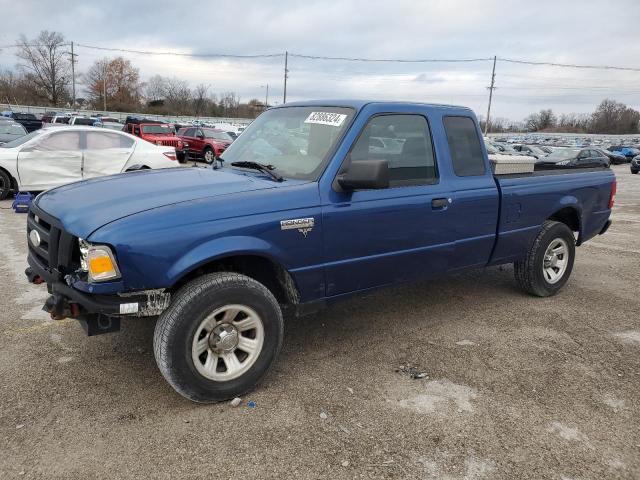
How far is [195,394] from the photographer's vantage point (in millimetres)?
3035

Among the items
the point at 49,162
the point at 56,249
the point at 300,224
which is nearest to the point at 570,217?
the point at 300,224

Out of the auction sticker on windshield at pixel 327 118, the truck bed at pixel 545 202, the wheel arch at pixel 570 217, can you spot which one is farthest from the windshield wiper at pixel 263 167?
the wheel arch at pixel 570 217

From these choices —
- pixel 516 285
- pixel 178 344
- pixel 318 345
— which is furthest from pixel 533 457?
pixel 516 285

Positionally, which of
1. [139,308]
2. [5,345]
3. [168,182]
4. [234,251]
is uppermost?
[168,182]

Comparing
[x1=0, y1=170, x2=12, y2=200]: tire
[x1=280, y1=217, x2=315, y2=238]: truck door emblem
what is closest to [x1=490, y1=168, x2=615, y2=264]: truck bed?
[x1=280, y1=217, x2=315, y2=238]: truck door emblem

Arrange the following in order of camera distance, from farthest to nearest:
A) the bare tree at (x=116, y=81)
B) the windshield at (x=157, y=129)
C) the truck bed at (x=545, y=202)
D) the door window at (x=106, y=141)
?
1. the bare tree at (x=116, y=81)
2. the windshield at (x=157, y=129)
3. the door window at (x=106, y=141)
4. the truck bed at (x=545, y=202)

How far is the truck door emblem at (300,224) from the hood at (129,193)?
30 centimetres

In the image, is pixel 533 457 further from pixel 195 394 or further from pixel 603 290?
pixel 603 290

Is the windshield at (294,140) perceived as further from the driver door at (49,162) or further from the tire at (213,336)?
the driver door at (49,162)

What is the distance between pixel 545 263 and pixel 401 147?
245cm

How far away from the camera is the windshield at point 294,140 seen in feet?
11.8

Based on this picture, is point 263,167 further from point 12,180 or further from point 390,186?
point 12,180

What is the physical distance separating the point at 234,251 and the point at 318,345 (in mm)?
1403

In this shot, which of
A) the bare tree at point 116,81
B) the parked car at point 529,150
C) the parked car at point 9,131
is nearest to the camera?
the parked car at point 9,131
